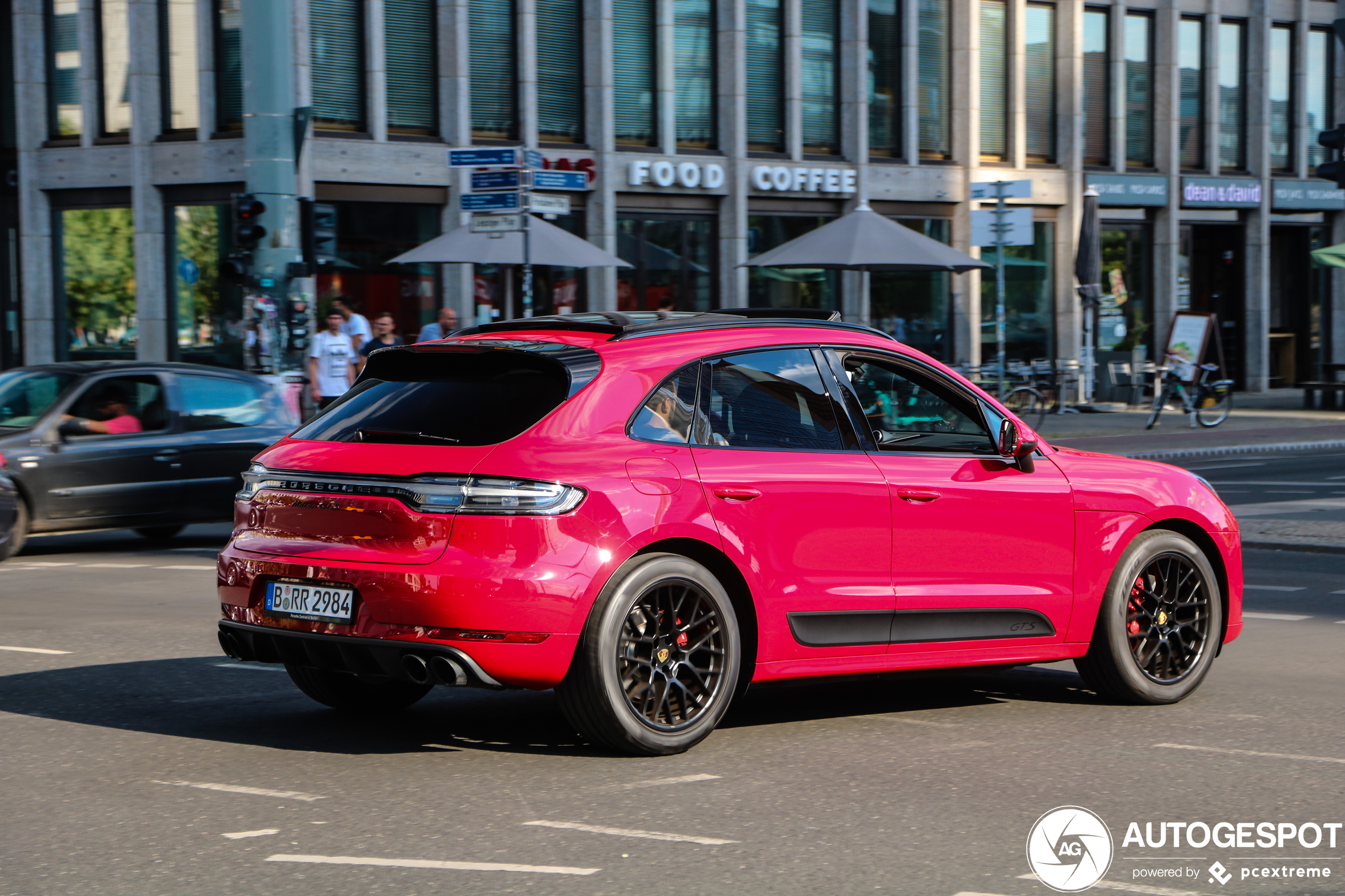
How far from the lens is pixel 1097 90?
3581cm

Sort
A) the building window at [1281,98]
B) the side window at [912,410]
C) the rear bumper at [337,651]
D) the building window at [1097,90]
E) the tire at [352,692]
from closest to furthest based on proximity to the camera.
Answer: the rear bumper at [337,651]
the side window at [912,410]
the tire at [352,692]
the building window at [1097,90]
the building window at [1281,98]

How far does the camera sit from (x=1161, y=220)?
3662 cm

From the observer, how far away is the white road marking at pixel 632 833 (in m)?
5.07

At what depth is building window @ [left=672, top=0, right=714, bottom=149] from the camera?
30.4 m

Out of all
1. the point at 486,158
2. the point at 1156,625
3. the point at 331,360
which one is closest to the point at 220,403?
the point at 486,158

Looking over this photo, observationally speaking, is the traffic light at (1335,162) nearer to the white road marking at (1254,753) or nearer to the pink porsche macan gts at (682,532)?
the pink porsche macan gts at (682,532)

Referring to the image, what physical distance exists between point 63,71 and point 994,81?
1684 centimetres

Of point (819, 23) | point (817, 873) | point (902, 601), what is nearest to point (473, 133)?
point (819, 23)

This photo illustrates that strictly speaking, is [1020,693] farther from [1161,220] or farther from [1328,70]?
[1328,70]

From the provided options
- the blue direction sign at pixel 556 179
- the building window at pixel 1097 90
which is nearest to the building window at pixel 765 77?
the building window at pixel 1097 90

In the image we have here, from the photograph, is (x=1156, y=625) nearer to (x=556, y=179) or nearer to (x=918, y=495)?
(x=918, y=495)

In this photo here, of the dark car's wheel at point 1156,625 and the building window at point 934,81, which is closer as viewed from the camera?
the dark car's wheel at point 1156,625

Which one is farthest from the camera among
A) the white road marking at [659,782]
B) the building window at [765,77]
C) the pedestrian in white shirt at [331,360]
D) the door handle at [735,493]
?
the building window at [765,77]

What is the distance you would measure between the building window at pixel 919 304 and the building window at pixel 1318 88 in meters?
10.7
